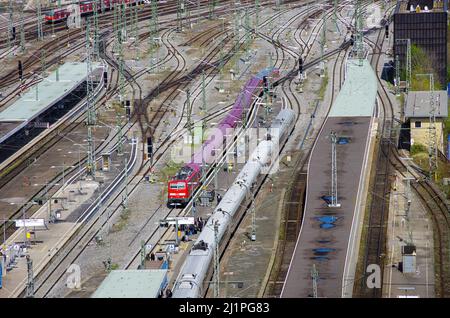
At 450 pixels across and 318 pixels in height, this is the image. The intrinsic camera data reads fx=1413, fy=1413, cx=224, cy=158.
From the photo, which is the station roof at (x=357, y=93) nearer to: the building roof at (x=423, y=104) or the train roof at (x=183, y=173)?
the building roof at (x=423, y=104)

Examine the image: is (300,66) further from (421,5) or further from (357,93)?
(357,93)

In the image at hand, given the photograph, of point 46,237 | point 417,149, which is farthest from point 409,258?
point 417,149

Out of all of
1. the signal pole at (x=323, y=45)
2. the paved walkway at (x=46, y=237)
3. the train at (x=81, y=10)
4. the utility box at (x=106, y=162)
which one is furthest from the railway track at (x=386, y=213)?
the train at (x=81, y=10)

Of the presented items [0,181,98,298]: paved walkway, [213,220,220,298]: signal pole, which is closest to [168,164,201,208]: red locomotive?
[0,181,98,298]: paved walkway

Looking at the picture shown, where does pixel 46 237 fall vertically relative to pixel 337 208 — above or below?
below

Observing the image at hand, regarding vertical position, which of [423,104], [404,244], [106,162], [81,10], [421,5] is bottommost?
[404,244]

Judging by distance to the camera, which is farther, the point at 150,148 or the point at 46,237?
the point at 150,148

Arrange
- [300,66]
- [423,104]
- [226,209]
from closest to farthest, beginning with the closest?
[226,209] → [423,104] → [300,66]

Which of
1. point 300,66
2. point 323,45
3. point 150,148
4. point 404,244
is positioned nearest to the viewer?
point 404,244
